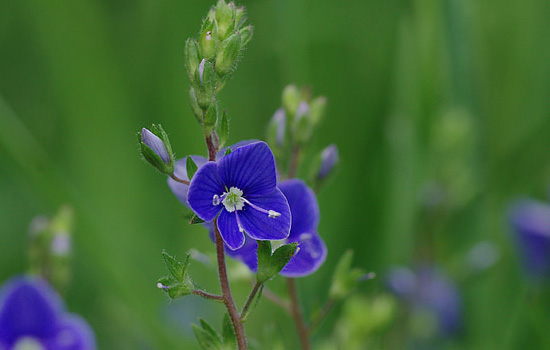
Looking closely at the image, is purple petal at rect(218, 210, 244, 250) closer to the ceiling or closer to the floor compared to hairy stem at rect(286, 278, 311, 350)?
closer to the ceiling

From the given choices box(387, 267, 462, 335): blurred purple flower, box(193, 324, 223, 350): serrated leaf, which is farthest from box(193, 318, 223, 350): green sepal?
box(387, 267, 462, 335): blurred purple flower

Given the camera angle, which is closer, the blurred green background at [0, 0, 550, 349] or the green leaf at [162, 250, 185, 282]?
the green leaf at [162, 250, 185, 282]

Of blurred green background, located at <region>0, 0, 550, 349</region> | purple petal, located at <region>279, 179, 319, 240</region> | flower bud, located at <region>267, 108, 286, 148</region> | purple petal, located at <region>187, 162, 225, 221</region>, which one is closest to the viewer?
purple petal, located at <region>187, 162, 225, 221</region>

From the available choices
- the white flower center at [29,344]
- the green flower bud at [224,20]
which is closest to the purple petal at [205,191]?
the green flower bud at [224,20]

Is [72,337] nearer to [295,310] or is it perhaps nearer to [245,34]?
[295,310]

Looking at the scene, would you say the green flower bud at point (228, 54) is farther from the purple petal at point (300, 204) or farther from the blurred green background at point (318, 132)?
the blurred green background at point (318, 132)

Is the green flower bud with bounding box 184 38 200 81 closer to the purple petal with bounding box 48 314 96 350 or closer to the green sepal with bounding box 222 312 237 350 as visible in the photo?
the green sepal with bounding box 222 312 237 350

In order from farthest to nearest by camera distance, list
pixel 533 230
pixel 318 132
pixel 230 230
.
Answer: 1. pixel 318 132
2. pixel 533 230
3. pixel 230 230

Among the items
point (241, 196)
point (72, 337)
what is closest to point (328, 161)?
point (241, 196)
